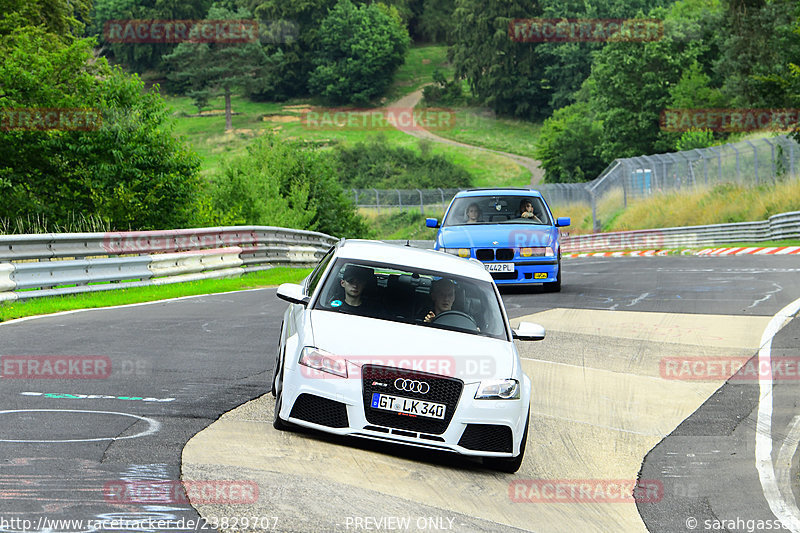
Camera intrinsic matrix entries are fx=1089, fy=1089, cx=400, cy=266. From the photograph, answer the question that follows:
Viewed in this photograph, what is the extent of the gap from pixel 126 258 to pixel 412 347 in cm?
1197

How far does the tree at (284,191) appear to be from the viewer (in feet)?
122

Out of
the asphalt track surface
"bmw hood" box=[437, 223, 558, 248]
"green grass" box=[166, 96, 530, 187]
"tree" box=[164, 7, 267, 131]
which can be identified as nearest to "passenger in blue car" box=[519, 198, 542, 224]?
"bmw hood" box=[437, 223, 558, 248]

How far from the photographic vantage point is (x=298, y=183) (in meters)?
42.4

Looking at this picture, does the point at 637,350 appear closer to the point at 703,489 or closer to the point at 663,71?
the point at 703,489

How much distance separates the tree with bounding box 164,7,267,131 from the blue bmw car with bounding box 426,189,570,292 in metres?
119

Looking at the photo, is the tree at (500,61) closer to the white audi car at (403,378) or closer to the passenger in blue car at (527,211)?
the passenger in blue car at (527,211)

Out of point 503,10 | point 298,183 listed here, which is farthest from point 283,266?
point 503,10

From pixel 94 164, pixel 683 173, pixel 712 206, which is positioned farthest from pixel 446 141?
pixel 94 164

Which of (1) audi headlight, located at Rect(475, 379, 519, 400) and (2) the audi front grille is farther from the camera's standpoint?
(1) audi headlight, located at Rect(475, 379, 519, 400)

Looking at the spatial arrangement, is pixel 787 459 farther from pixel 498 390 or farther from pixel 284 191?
pixel 284 191

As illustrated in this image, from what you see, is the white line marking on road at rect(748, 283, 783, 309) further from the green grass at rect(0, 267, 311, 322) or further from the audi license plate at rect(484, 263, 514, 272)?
the green grass at rect(0, 267, 311, 322)

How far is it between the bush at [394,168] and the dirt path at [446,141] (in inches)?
281

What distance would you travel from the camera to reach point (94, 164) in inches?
1085

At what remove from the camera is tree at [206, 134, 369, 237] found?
37281 mm
